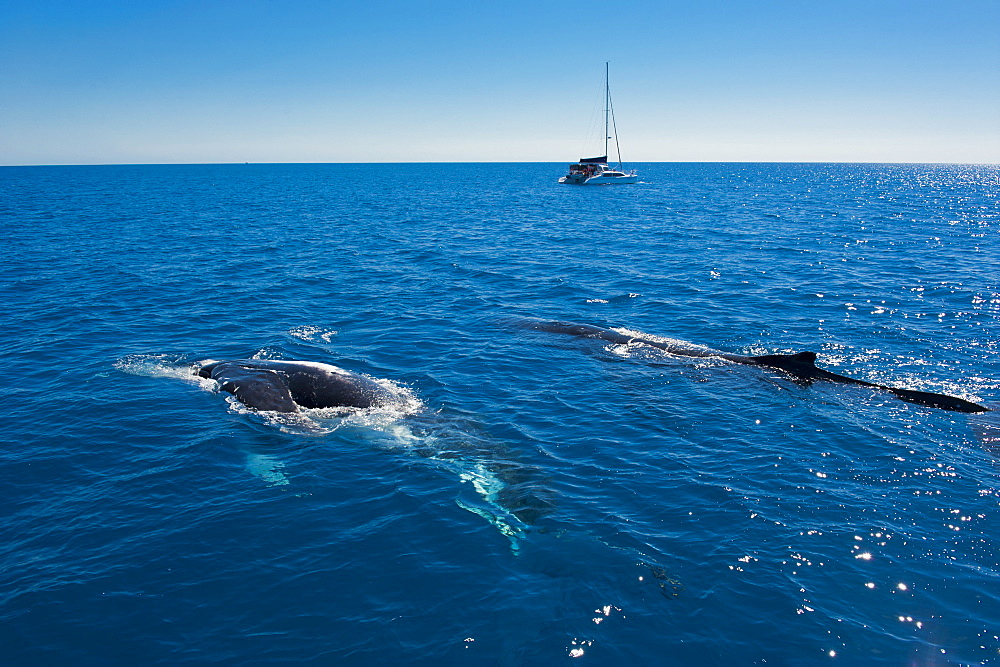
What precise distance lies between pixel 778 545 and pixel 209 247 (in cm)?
4863

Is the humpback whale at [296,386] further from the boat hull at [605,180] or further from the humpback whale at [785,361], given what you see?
the boat hull at [605,180]

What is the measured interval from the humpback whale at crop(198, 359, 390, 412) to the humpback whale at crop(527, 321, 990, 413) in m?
9.69

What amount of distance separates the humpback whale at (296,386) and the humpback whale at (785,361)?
9694 millimetres

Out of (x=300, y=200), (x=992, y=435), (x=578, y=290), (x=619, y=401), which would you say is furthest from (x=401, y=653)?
(x=300, y=200)

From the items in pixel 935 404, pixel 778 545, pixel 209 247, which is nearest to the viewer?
pixel 778 545

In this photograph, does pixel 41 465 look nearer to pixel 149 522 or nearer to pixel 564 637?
pixel 149 522

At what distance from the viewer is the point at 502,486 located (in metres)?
13.9

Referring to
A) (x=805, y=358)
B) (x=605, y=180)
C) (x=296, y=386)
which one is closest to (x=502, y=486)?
(x=296, y=386)

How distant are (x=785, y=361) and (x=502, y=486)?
11998mm

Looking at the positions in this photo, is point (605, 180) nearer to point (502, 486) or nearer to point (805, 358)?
point (805, 358)

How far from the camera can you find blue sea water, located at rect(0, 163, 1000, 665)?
972 cm

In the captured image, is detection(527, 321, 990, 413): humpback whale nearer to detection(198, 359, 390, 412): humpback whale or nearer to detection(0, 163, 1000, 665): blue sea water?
detection(0, 163, 1000, 665): blue sea water

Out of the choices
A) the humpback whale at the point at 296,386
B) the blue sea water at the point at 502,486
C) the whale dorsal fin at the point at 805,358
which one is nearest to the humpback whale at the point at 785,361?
the whale dorsal fin at the point at 805,358

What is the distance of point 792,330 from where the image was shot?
2602 centimetres
